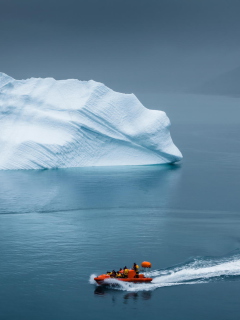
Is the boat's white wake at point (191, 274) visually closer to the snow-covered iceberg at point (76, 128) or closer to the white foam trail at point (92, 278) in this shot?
the white foam trail at point (92, 278)

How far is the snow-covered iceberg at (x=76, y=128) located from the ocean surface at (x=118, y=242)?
1107 millimetres

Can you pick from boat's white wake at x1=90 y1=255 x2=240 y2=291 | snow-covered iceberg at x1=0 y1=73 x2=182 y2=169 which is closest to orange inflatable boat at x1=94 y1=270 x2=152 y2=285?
boat's white wake at x1=90 y1=255 x2=240 y2=291

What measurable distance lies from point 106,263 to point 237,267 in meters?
4.86

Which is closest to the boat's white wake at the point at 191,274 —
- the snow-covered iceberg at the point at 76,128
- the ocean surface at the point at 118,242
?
the ocean surface at the point at 118,242

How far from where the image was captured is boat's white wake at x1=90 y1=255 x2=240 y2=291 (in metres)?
20.9

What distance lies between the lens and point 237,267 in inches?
876

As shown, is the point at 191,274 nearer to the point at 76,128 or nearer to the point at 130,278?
the point at 130,278

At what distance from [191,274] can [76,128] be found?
2147 cm

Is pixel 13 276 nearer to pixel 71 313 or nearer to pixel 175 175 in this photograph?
pixel 71 313

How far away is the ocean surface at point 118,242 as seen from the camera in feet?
62.4

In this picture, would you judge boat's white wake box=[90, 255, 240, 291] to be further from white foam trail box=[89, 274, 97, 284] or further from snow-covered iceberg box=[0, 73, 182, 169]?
snow-covered iceberg box=[0, 73, 182, 169]

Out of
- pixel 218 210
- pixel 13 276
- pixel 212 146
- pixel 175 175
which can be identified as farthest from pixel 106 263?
pixel 212 146

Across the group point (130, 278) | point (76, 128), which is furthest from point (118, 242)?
point (76, 128)

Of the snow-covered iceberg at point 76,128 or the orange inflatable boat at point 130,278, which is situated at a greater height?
the snow-covered iceberg at point 76,128
